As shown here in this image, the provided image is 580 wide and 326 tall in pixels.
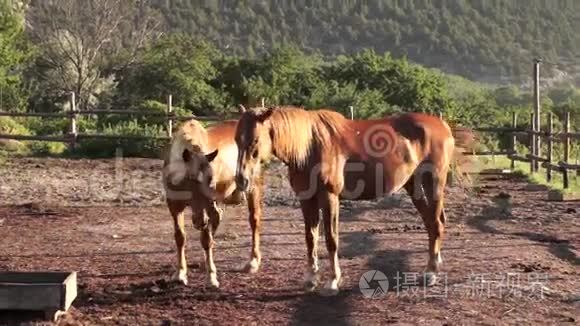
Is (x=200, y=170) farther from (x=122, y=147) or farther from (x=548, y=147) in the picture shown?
(x=122, y=147)

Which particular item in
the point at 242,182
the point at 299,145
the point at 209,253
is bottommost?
the point at 209,253

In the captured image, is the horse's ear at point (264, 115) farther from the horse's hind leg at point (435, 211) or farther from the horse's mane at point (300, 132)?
the horse's hind leg at point (435, 211)

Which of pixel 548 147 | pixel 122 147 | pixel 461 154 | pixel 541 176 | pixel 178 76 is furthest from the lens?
pixel 178 76

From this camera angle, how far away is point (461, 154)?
265 inches

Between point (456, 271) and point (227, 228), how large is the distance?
318cm

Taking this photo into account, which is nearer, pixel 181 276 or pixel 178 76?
pixel 181 276

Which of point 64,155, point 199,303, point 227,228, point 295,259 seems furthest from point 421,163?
point 64,155

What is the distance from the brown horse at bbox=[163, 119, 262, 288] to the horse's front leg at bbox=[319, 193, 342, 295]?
0.87m

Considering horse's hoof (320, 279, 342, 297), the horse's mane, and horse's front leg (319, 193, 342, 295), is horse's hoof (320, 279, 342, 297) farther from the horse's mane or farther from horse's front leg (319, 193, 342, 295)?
the horse's mane

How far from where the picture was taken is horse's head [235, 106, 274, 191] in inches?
187

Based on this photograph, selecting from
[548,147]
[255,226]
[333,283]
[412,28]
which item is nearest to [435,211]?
[333,283]

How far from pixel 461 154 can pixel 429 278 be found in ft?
5.34

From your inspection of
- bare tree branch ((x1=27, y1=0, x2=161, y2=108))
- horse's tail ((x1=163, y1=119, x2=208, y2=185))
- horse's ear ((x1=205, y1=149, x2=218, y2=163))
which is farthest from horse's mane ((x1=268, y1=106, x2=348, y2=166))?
bare tree branch ((x1=27, y1=0, x2=161, y2=108))

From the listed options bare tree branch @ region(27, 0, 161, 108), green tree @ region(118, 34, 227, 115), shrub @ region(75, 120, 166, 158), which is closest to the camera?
shrub @ region(75, 120, 166, 158)
